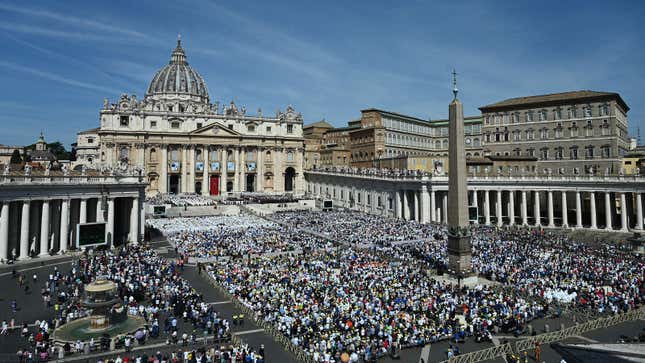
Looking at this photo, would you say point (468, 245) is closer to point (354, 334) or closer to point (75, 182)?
point (354, 334)

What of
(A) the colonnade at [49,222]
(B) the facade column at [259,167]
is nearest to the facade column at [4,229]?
(A) the colonnade at [49,222]

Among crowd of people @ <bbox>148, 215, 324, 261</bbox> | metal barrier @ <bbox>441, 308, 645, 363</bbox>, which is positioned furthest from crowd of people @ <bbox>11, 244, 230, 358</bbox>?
metal barrier @ <bbox>441, 308, 645, 363</bbox>

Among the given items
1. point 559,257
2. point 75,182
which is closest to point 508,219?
point 559,257

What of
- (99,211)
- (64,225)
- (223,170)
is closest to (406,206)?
(99,211)

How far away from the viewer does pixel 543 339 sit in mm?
16922

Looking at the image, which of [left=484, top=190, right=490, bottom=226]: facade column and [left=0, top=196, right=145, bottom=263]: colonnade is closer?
[left=0, top=196, right=145, bottom=263]: colonnade

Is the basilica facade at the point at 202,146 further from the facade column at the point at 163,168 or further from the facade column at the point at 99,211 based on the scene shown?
the facade column at the point at 99,211

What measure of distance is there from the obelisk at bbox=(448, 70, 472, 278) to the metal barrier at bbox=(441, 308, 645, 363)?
8223 millimetres

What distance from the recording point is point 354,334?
54.7 ft

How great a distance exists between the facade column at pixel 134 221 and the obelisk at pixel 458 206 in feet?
91.7

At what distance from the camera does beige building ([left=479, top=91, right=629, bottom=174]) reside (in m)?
58.3

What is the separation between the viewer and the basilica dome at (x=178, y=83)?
104062 mm

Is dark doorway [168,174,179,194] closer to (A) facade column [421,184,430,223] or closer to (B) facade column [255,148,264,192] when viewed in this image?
(B) facade column [255,148,264,192]

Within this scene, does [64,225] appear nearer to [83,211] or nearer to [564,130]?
[83,211]
